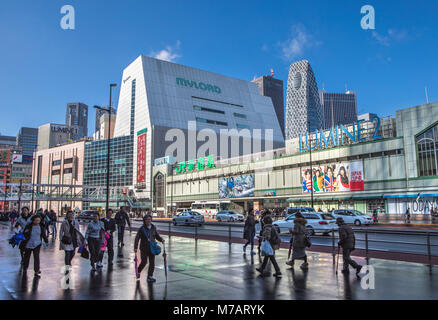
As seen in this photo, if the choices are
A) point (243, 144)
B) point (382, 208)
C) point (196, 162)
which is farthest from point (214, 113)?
point (382, 208)

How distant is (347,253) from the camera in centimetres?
1075

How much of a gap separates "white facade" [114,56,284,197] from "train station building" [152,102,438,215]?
32.2m

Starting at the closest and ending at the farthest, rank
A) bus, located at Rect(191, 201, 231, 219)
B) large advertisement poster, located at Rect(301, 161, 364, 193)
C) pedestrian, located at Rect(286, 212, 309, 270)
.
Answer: pedestrian, located at Rect(286, 212, 309, 270)
large advertisement poster, located at Rect(301, 161, 364, 193)
bus, located at Rect(191, 201, 231, 219)

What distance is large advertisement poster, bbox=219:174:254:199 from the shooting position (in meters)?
66.4

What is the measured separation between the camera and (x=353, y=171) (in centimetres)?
4866

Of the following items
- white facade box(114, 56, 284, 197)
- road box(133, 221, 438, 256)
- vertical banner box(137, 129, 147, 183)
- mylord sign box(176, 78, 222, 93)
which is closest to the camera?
road box(133, 221, 438, 256)

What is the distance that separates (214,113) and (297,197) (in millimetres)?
61701

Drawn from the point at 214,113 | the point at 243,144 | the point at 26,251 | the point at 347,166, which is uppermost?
the point at 214,113

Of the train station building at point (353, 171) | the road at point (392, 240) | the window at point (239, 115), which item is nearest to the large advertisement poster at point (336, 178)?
the train station building at point (353, 171)

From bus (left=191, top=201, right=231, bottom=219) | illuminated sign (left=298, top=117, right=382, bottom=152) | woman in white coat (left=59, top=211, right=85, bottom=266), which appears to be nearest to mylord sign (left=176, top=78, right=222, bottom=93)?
bus (left=191, top=201, right=231, bottom=219)

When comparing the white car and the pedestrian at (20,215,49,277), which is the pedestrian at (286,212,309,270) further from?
the white car
